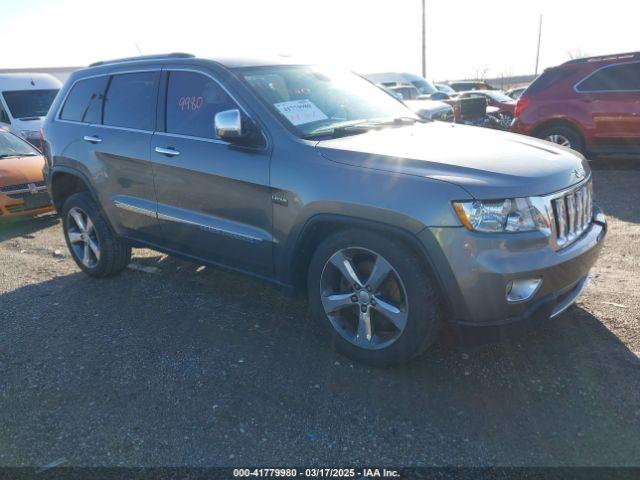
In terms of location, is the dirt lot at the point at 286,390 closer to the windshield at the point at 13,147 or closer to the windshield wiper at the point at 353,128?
the windshield wiper at the point at 353,128

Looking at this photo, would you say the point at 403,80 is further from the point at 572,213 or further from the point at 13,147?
the point at 572,213

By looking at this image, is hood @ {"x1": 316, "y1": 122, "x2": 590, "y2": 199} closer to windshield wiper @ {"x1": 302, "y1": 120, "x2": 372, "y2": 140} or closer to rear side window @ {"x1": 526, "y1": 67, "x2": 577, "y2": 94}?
windshield wiper @ {"x1": 302, "y1": 120, "x2": 372, "y2": 140}

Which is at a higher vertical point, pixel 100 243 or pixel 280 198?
pixel 280 198

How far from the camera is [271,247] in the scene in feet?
11.1

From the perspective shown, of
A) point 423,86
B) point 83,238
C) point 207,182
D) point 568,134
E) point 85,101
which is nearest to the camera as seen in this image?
point 207,182

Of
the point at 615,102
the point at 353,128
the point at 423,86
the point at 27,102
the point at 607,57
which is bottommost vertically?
the point at 423,86

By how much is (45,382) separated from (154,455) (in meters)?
1.16

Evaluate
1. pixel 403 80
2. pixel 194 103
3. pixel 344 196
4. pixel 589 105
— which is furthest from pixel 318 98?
pixel 403 80

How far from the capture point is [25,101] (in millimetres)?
12430

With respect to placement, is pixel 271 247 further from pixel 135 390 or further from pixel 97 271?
pixel 97 271

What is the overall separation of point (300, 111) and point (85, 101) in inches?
95.8

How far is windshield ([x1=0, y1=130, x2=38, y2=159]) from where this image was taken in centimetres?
794

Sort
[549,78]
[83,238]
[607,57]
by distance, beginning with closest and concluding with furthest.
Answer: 1. [83,238]
2. [607,57]
3. [549,78]

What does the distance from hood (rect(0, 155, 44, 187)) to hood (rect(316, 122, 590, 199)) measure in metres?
5.87
